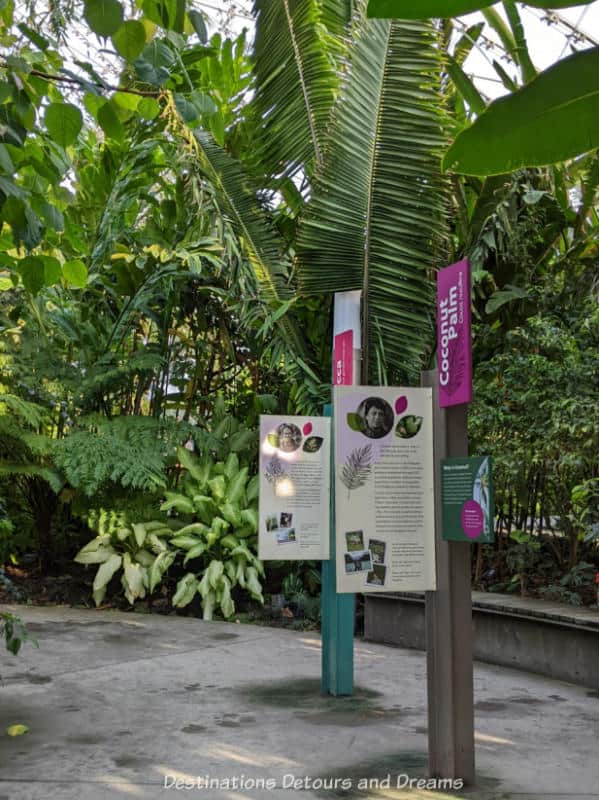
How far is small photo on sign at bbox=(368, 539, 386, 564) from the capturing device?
4.00 meters

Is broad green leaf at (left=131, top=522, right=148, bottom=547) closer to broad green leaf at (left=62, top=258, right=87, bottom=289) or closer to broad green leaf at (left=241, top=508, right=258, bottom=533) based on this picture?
broad green leaf at (left=241, top=508, right=258, bottom=533)

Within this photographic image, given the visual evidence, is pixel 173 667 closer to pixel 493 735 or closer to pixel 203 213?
pixel 493 735

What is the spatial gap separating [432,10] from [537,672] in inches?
230

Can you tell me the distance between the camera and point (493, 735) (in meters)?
4.37

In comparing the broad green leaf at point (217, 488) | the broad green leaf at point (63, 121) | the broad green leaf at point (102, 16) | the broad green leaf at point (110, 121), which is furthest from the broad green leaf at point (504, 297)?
the broad green leaf at point (102, 16)

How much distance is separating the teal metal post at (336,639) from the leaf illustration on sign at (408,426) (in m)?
1.19

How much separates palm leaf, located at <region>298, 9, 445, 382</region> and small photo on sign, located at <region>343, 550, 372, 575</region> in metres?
2.80

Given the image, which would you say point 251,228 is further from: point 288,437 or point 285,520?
point 285,520

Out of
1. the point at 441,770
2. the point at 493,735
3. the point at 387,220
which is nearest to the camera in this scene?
the point at 441,770

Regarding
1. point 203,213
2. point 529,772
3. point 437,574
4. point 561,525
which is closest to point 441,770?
point 529,772

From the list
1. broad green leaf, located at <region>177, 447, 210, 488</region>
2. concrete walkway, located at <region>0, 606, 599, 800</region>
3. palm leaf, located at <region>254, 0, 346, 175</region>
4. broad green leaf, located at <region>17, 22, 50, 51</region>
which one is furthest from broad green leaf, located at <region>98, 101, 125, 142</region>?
broad green leaf, located at <region>177, 447, 210, 488</region>

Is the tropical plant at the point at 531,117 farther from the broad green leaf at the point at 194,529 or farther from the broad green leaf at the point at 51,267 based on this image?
the broad green leaf at the point at 194,529

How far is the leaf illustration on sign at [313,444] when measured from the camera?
17.3ft

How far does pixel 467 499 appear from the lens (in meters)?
3.67
